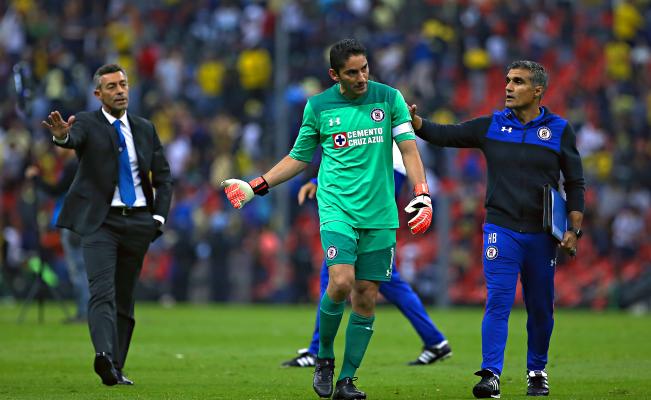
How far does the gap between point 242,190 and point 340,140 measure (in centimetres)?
74

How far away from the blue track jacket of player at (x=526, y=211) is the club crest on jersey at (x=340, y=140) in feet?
4.07

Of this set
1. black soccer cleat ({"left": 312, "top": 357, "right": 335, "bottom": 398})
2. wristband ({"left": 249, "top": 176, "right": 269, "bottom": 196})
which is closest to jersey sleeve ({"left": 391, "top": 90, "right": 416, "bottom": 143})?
wristband ({"left": 249, "top": 176, "right": 269, "bottom": 196})

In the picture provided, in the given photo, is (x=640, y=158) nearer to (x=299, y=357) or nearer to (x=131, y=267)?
(x=299, y=357)

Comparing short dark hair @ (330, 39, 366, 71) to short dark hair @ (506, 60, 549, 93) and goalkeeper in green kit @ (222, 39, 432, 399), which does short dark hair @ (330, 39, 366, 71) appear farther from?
short dark hair @ (506, 60, 549, 93)

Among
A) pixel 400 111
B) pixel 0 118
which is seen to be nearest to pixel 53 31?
pixel 0 118

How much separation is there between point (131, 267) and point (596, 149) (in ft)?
46.2

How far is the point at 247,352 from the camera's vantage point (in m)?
13.2

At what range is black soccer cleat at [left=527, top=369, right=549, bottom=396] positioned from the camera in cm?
892

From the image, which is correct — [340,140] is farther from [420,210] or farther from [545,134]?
[545,134]

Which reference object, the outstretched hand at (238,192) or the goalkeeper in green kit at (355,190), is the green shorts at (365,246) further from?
the outstretched hand at (238,192)

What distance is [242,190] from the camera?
8.48 metres

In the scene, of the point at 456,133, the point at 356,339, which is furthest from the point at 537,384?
the point at 456,133

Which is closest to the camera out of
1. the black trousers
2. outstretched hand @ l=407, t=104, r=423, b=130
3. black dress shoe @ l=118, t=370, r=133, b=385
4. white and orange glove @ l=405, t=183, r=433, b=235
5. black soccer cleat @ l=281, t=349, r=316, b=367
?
white and orange glove @ l=405, t=183, r=433, b=235

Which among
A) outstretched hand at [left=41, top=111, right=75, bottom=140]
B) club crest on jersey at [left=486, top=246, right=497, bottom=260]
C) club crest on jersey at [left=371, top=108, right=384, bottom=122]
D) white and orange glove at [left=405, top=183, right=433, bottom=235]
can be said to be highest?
club crest on jersey at [left=371, top=108, right=384, bottom=122]
